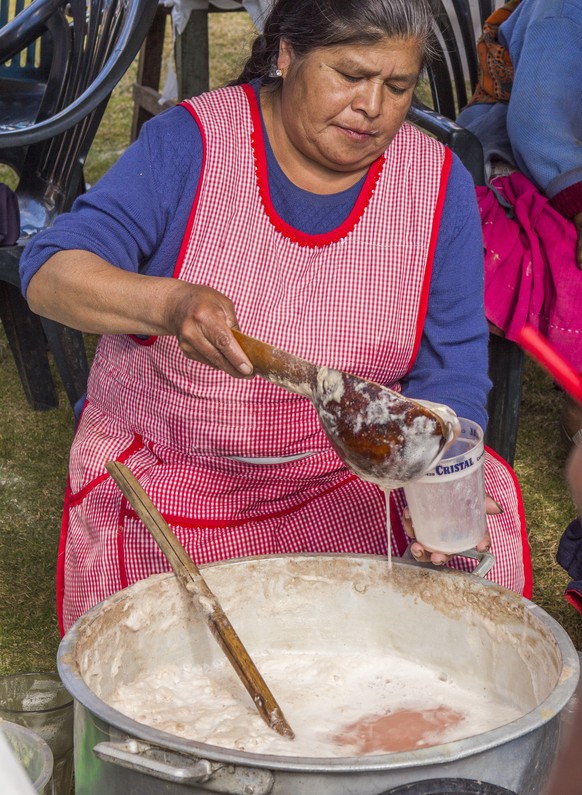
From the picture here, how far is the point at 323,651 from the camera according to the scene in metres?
1.75

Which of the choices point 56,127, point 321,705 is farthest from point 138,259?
point 56,127

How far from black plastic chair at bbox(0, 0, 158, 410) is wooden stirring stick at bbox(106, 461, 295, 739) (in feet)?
5.58

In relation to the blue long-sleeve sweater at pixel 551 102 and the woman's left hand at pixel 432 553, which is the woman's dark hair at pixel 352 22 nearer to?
the woman's left hand at pixel 432 553

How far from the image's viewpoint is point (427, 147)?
81.7 inches

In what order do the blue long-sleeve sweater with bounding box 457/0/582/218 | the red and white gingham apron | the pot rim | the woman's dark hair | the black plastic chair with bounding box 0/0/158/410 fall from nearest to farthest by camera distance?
the pot rim → the woman's dark hair → the red and white gingham apron → the blue long-sleeve sweater with bounding box 457/0/582/218 → the black plastic chair with bounding box 0/0/158/410

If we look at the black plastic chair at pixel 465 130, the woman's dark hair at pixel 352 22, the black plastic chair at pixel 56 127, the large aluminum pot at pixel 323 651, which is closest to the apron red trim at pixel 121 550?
the large aluminum pot at pixel 323 651

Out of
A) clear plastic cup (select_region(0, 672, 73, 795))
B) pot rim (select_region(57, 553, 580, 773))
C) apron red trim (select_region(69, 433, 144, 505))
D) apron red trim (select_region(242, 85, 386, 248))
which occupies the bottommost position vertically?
clear plastic cup (select_region(0, 672, 73, 795))

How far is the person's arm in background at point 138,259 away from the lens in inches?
60.4

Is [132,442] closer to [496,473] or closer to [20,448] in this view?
[496,473]

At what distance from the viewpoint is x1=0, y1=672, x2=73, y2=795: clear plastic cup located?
1877 mm

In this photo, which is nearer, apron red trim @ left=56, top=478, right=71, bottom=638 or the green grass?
apron red trim @ left=56, top=478, right=71, bottom=638

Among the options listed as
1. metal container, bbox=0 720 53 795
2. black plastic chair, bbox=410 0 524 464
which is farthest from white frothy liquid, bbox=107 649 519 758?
black plastic chair, bbox=410 0 524 464

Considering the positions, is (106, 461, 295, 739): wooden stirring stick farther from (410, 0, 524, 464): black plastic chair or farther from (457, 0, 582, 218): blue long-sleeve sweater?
(457, 0, 582, 218): blue long-sleeve sweater

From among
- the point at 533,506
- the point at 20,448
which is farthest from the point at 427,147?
the point at 20,448
